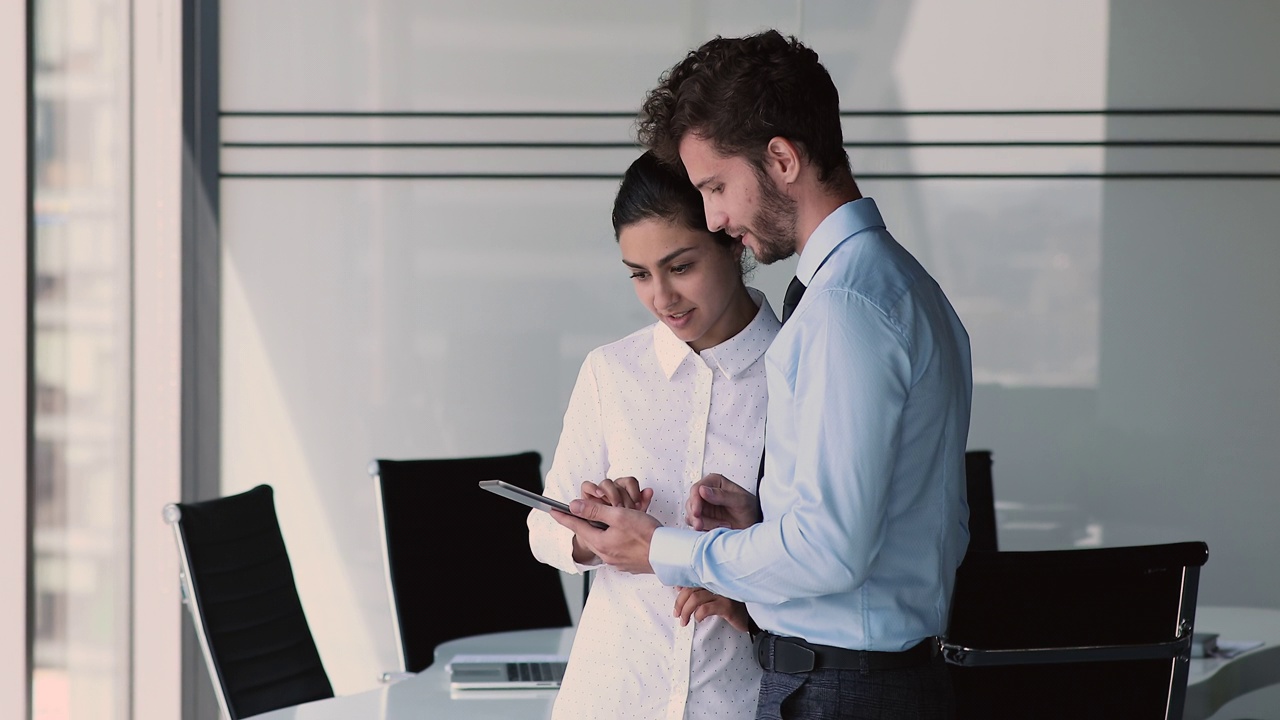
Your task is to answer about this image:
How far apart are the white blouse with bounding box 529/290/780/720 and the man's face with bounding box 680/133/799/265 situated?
23 cm

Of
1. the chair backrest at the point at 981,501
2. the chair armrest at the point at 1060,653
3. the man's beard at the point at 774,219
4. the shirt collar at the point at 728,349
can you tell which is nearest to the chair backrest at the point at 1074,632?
the chair armrest at the point at 1060,653

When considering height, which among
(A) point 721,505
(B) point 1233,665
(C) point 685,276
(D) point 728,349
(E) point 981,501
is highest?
(C) point 685,276

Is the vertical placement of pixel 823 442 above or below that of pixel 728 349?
below

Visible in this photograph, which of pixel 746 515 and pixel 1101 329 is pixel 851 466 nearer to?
pixel 746 515

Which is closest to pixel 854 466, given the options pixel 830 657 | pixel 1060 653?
pixel 830 657

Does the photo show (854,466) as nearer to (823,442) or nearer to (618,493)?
(823,442)

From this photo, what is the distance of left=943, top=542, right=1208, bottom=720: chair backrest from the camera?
1.75 metres

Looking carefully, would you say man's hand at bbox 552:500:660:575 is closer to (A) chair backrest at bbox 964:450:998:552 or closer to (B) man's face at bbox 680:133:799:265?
(B) man's face at bbox 680:133:799:265

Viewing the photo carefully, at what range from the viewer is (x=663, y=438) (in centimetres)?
178

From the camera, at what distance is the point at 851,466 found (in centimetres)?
138

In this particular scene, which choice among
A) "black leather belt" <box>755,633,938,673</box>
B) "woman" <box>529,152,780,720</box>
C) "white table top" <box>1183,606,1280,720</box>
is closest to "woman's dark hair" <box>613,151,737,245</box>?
"woman" <box>529,152,780,720</box>

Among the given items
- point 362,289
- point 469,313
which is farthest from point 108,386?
point 469,313

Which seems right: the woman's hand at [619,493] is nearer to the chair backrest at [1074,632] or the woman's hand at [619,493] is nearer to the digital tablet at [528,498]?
the digital tablet at [528,498]

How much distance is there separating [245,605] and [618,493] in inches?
45.6
